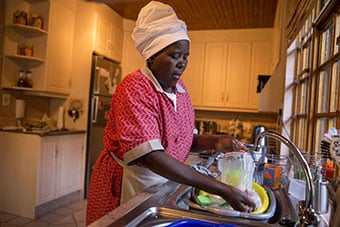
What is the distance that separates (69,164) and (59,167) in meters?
0.17

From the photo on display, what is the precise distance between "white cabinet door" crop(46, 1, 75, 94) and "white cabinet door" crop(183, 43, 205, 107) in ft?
5.67

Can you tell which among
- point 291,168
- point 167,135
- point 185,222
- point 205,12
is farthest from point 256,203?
point 205,12

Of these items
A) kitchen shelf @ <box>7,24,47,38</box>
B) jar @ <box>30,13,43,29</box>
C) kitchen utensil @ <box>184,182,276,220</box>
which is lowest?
kitchen utensil @ <box>184,182,276,220</box>

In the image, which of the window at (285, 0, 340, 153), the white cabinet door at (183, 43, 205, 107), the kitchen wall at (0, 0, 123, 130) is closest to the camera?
the window at (285, 0, 340, 153)

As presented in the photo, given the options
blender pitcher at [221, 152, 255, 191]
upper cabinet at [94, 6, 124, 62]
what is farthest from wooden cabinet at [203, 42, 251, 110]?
blender pitcher at [221, 152, 255, 191]

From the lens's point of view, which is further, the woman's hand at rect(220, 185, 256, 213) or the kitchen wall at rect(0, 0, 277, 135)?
the kitchen wall at rect(0, 0, 277, 135)

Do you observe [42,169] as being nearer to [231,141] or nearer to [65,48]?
[65,48]

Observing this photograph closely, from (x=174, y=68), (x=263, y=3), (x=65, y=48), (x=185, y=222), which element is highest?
(x=263, y=3)

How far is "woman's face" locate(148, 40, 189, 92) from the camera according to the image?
1.00 m

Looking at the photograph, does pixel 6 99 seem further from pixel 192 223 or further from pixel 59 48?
pixel 192 223

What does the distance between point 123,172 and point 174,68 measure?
45 centimetres

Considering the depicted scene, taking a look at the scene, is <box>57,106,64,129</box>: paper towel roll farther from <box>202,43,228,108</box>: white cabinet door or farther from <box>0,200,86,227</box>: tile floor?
<box>202,43,228,108</box>: white cabinet door

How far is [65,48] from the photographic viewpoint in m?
3.34

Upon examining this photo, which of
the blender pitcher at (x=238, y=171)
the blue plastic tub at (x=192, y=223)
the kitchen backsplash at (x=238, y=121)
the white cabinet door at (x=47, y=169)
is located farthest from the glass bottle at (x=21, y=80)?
the blue plastic tub at (x=192, y=223)
